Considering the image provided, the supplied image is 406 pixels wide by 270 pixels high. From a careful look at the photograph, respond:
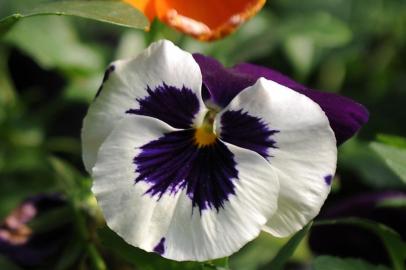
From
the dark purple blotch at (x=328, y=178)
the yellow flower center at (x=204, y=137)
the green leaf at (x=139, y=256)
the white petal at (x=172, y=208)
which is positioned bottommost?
the green leaf at (x=139, y=256)

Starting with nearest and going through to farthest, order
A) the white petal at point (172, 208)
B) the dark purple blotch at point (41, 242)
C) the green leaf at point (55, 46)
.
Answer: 1. the white petal at point (172, 208)
2. the dark purple blotch at point (41, 242)
3. the green leaf at point (55, 46)

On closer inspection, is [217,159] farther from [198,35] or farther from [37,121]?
[37,121]

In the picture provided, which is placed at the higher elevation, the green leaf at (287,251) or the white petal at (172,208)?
the white petal at (172,208)

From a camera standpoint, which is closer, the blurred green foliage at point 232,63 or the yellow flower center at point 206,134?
the yellow flower center at point 206,134

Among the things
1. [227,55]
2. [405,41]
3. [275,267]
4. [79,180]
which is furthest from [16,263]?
Result: [405,41]

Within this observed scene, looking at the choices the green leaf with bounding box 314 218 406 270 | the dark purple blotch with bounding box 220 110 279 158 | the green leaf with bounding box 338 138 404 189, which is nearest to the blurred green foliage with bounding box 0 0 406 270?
the green leaf with bounding box 338 138 404 189

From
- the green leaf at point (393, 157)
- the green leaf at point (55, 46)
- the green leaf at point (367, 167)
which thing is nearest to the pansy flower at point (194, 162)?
the green leaf at point (393, 157)

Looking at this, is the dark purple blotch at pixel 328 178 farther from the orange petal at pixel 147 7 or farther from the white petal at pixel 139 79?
the orange petal at pixel 147 7
